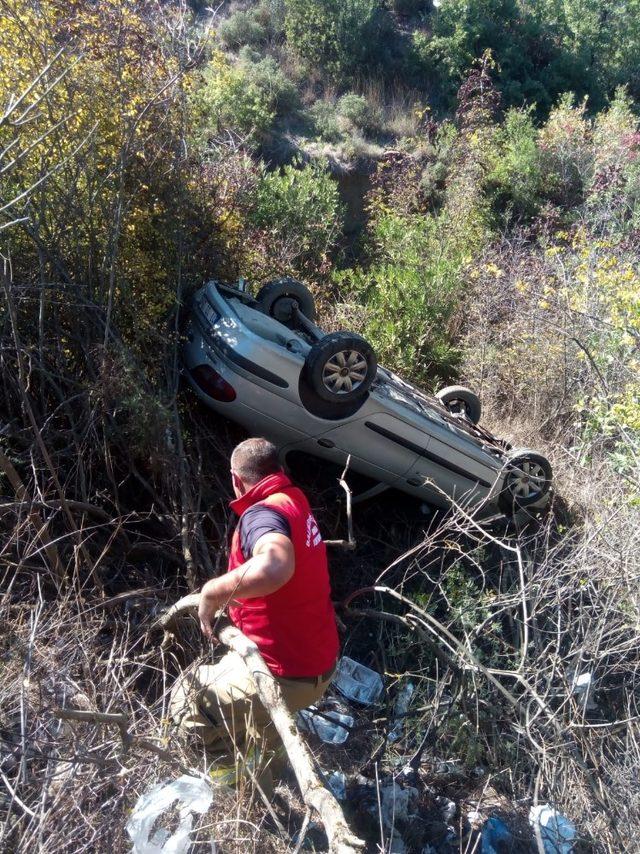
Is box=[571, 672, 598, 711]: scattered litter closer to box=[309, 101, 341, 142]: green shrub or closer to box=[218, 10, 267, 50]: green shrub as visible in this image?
box=[309, 101, 341, 142]: green shrub

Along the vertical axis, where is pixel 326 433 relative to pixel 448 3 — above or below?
below

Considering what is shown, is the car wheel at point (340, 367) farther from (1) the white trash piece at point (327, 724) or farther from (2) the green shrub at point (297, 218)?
(2) the green shrub at point (297, 218)

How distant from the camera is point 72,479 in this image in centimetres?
463

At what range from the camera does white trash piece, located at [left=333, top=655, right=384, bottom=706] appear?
462 cm

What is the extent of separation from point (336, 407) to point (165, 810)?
3.03 m

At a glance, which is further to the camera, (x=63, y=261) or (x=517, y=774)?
(x=63, y=261)

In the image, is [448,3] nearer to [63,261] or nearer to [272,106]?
[272,106]

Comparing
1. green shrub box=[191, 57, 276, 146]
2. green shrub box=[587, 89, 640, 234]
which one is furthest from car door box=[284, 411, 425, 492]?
green shrub box=[191, 57, 276, 146]

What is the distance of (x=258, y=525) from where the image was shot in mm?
3180

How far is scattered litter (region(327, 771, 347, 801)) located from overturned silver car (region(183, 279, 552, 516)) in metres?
1.70

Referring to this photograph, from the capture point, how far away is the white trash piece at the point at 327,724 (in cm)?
425

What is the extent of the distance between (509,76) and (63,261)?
1712 centimetres

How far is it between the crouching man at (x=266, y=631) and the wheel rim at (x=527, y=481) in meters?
2.82

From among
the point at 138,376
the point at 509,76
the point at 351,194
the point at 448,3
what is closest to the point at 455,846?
the point at 138,376
